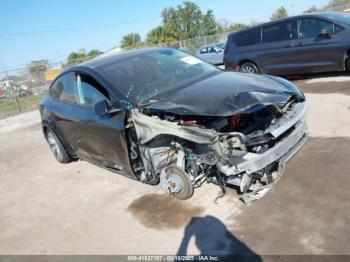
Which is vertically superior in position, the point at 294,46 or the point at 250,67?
the point at 294,46

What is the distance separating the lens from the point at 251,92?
3.88 m

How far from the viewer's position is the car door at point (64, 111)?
542 centimetres

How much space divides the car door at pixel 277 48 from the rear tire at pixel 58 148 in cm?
609

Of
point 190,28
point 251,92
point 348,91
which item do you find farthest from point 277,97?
point 190,28

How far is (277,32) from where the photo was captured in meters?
9.81

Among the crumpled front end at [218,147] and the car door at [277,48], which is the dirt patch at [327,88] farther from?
the crumpled front end at [218,147]

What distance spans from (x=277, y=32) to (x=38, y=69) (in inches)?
664

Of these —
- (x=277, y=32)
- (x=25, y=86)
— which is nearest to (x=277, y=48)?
(x=277, y=32)

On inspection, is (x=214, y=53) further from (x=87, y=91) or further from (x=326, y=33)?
(x=87, y=91)

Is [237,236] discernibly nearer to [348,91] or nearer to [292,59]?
[348,91]

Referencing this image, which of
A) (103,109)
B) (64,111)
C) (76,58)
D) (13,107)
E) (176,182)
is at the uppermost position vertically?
(103,109)

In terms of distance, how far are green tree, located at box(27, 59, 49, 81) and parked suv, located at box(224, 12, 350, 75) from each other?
1435cm

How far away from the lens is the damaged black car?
12.2 ft

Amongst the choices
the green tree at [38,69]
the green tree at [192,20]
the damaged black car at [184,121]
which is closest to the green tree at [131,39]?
the green tree at [192,20]
